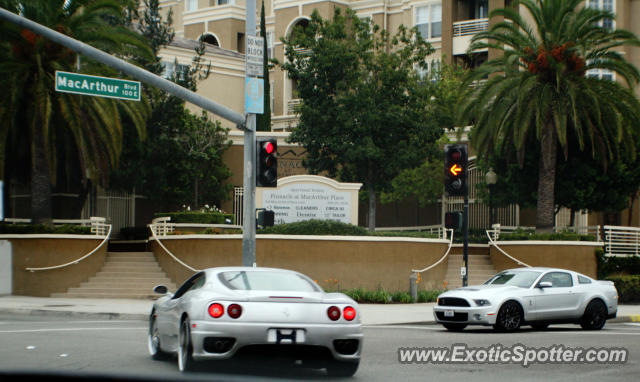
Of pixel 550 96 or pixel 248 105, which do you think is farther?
pixel 550 96

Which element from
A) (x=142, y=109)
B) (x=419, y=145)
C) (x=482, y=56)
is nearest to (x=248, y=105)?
(x=142, y=109)

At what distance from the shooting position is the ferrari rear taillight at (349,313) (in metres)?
9.77

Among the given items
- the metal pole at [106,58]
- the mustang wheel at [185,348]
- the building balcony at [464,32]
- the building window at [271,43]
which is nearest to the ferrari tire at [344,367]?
the mustang wheel at [185,348]

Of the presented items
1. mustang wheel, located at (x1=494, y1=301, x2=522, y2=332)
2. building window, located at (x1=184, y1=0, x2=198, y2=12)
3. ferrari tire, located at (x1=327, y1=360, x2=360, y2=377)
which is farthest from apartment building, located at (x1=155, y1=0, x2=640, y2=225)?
ferrari tire, located at (x1=327, y1=360, x2=360, y2=377)

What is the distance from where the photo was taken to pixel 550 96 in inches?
1255

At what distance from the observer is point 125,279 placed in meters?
29.6

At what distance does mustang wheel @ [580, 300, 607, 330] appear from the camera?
19.0m

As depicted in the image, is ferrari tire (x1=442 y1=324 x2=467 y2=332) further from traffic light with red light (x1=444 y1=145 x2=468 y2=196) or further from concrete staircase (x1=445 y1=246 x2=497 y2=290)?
concrete staircase (x1=445 y1=246 x2=497 y2=290)

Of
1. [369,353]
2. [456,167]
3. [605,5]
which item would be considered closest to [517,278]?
[456,167]

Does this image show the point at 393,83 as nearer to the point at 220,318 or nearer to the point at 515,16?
the point at 515,16

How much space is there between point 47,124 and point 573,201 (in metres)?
20.9

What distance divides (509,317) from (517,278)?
1.40 metres

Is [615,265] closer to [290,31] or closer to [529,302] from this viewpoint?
[529,302]

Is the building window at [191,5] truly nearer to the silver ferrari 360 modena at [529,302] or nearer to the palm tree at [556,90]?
the palm tree at [556,90]
